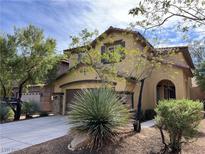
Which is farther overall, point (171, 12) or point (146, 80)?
point (146, 80)

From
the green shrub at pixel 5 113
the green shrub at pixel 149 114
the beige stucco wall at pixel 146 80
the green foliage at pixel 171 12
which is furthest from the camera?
the green shrub at pixel 5 113

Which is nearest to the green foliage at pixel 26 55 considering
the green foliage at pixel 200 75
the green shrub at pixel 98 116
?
the green shrub at pixel 98 116

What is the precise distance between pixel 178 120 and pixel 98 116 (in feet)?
10.0

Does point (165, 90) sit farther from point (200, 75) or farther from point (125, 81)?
point (125, 81)

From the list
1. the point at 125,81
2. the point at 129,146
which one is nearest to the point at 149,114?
the point at 125,81

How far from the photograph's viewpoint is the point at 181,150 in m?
9.07

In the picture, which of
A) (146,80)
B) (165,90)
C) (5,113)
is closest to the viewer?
(5,113)

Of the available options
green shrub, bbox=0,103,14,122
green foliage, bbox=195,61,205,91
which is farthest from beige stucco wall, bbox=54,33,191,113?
green foliage, bbox=195,61,205,91

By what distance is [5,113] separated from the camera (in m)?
19.7

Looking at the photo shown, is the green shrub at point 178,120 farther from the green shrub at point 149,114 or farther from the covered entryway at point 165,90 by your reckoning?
the covered entryway at point 165,90

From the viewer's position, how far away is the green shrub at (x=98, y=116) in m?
8.76

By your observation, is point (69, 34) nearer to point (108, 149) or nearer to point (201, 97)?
point (108, 149)

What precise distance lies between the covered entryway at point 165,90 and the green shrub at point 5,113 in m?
14.1

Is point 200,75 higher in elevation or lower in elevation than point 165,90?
higher
